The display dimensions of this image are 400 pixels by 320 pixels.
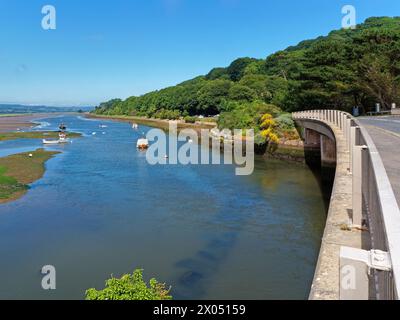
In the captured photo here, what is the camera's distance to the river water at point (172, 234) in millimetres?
13875

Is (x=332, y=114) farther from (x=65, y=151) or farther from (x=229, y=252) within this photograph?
(x=65, y=151)

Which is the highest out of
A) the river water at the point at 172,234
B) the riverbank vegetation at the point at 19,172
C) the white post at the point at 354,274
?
the white post at the point at 354,274

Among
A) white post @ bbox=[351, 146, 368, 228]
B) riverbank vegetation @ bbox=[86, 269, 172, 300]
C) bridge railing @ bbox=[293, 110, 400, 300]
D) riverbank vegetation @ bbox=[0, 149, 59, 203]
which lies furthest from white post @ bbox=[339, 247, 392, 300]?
riverbank vegetation @ bbox=[0, 149, 59, 203]

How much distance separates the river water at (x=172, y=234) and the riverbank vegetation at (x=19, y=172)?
115 cm

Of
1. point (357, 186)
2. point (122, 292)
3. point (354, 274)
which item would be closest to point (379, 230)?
point (354, 274)

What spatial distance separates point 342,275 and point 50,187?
2827cm

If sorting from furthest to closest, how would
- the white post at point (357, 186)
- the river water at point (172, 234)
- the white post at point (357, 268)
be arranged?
the river water at point (172, 234)
the white post at point (357, 186)
the white post at point (357, 268)

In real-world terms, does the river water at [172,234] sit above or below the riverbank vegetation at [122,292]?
below

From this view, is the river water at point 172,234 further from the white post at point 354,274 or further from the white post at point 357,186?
the white post at point 354,274

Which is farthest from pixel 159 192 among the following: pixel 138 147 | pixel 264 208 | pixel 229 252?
pixel 138 147

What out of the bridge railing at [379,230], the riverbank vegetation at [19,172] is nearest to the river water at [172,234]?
the riverbank vegetation at [19,172]

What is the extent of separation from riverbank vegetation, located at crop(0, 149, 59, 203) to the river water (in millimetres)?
1153

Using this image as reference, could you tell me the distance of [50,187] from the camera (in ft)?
98.1

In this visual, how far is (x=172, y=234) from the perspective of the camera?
18.5 m
